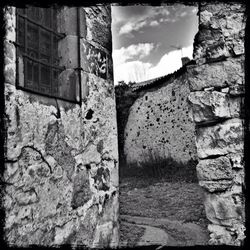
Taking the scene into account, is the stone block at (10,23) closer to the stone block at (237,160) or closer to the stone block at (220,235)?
the stone block at (237,160)

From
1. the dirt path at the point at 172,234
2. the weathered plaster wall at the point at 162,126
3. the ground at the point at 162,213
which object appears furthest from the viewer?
the weathered plaster wall at the point at 162,126

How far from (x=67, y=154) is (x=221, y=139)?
1.09 m

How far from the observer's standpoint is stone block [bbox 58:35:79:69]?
2.25 metres

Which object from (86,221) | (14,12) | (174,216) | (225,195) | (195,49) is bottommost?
(174,216)

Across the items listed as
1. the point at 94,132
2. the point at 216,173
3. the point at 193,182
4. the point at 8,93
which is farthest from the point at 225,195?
the point at 193,182

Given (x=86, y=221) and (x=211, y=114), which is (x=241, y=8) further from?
(x=86, y=221)

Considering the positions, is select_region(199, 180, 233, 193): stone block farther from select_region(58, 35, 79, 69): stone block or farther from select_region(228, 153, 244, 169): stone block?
select_region(58, 35, 79, 69): stone block

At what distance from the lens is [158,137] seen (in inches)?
394

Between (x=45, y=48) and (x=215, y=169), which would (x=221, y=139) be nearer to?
(x=215, y=169)

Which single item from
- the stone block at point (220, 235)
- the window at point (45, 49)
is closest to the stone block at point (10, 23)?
the window at point (45, 49)

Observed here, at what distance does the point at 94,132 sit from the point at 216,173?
106 centimetres

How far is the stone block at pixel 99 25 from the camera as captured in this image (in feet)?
7.95

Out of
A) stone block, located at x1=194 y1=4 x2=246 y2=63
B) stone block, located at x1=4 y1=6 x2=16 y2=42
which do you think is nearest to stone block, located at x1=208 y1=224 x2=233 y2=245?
stone block, located at x1=194 y1=4 x2=246 y2=63

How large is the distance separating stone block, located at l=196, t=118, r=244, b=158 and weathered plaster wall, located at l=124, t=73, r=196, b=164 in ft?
23.2
